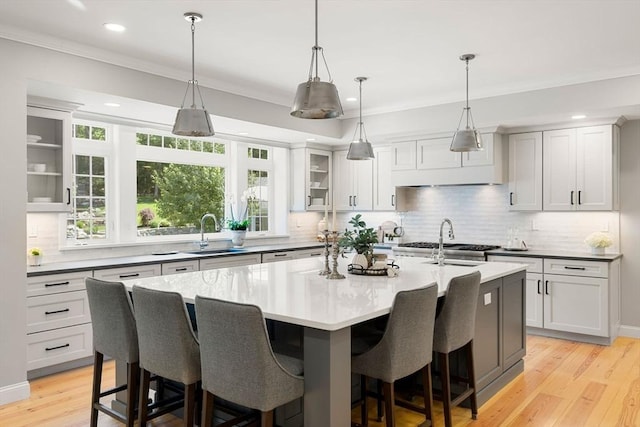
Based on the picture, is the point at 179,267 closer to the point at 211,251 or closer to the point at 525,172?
the point at 211,251

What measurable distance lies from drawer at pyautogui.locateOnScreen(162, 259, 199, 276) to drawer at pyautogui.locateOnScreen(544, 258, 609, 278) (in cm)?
374

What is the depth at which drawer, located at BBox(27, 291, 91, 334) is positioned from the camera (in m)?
3.95

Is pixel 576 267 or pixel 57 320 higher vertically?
pixel 576 267

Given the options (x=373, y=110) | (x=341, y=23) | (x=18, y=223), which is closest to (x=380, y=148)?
(x=373, y=110)

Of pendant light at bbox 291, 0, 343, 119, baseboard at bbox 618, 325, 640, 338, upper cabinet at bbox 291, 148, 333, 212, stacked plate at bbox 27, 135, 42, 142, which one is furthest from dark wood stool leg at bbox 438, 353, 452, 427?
upper cabinet at bbox 291, 148, 333, 212

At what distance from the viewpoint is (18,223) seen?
364 centimetres

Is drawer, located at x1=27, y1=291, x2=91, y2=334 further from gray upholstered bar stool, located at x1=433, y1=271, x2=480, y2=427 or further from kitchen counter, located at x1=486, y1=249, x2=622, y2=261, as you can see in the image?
kitchen counter, located at x1=486, y1=249, x2=622, y2=261

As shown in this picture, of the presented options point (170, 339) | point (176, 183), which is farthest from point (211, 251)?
point (170, 339)

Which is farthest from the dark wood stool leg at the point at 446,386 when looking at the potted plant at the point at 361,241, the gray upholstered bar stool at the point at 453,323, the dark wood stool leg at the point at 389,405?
the potted plant at the point at 361,241

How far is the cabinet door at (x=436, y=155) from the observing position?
6.01 metres

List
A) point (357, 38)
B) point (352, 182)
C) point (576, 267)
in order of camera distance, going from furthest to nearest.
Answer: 1. point (352, 182)
2. point (576, 267)
3. point (357, 38)

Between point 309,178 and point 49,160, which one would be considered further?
point 309,178

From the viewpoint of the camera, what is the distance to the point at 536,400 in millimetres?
3582

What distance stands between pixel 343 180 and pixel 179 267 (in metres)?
3.16
